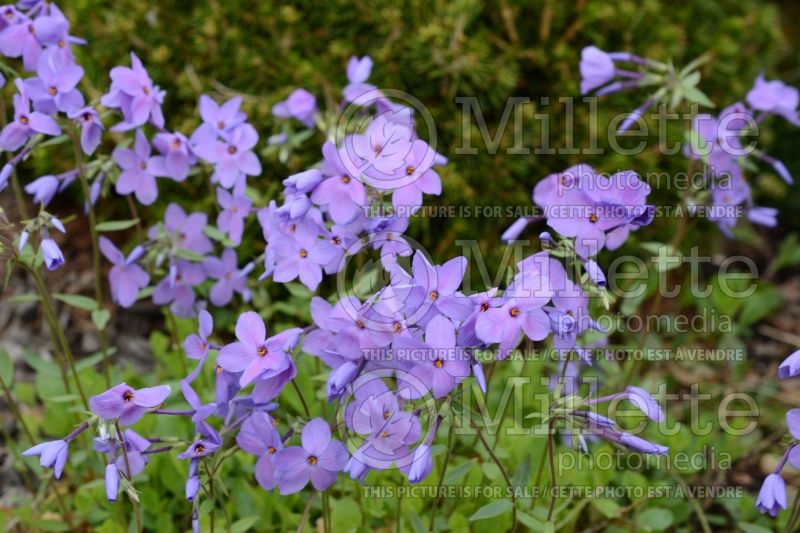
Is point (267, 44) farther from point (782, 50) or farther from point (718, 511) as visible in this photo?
point (782, 50)

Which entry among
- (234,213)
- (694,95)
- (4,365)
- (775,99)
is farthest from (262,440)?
(775,99)

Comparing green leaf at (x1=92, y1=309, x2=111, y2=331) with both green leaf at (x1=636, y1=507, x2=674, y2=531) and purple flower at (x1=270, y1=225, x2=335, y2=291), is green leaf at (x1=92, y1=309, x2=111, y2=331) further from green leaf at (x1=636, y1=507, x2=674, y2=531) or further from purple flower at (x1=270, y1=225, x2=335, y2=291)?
green leaf at (x1=636, y1=507, x2=674, y2=531)

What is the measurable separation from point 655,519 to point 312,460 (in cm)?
123

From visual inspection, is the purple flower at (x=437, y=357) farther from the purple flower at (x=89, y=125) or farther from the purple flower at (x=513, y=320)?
the purple flower at (x=89, y=125)

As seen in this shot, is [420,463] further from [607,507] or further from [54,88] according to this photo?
[54,88]

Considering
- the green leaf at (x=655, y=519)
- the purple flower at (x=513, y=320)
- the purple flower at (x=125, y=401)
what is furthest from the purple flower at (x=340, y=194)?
the green leaf at (x=655, y=519)

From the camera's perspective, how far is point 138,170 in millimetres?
2324

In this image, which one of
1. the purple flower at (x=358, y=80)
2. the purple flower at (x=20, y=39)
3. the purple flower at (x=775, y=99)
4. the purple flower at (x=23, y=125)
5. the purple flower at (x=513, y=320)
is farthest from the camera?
Result: the purple flower at (x=775, y=99)

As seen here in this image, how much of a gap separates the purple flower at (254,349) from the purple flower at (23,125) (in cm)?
78

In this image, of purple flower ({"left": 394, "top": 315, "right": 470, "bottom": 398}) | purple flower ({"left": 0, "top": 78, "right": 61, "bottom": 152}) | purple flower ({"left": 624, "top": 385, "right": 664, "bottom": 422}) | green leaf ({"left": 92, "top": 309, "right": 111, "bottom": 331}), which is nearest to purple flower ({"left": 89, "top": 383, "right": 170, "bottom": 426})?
purple flower ({"left": 394, "top": 315, "right": 470, "bottom": 398})

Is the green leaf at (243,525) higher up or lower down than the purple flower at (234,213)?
lower down

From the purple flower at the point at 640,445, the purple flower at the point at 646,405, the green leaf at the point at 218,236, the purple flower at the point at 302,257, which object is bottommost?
the purple flower at the point at 640,445

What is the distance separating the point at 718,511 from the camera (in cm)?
290

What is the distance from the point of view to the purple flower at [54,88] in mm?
2123
